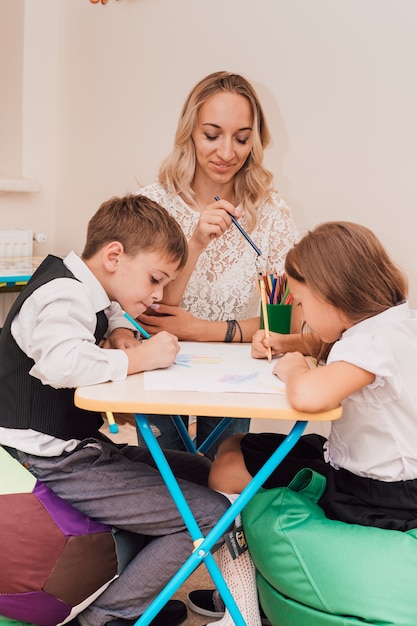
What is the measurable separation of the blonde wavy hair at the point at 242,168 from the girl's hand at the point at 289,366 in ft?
2.06

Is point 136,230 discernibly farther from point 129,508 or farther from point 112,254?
point 129,508

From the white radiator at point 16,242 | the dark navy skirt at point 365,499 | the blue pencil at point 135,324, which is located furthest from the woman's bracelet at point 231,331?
the white radiator at point 16,242

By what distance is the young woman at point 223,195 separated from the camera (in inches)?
82.2

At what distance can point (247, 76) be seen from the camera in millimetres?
2803

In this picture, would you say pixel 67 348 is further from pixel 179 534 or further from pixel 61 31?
pixel 61 31

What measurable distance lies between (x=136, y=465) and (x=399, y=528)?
0.56 meters

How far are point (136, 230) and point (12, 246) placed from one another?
2036mm

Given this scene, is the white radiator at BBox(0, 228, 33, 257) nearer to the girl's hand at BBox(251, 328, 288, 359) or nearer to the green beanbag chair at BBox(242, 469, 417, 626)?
the girl's hand at BBox(251, 328, 288, 359)

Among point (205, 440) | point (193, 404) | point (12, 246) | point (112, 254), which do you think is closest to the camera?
point (193, 404)

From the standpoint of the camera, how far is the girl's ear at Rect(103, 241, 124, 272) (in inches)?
65.5

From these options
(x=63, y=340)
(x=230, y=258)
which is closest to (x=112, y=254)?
(x=63, y=340)

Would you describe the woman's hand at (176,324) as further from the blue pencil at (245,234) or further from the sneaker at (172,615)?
the sneaker at (172,615)

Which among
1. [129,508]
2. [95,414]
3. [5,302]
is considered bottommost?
[5,302]

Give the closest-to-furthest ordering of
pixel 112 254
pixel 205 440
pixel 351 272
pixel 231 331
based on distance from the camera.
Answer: pixel 351 272 → pixel 112 254 → pixel 231 331 → pixel 205 440
